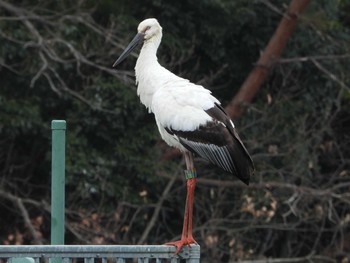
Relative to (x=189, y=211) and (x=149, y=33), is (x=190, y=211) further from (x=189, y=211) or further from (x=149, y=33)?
(x=149, y=33)

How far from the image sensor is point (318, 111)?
1634 cm

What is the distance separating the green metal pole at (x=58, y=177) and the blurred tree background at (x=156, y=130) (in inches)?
256

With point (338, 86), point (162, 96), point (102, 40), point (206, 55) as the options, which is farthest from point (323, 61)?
point (162, 96)

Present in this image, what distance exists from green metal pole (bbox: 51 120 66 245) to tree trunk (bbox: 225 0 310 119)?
28.1 feet

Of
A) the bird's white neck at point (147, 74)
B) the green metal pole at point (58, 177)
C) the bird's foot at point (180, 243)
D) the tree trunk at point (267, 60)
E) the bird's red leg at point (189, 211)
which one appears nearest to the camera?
the bird's foot at point (180, 243)

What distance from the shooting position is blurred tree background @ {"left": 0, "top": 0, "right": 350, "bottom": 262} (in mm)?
14094

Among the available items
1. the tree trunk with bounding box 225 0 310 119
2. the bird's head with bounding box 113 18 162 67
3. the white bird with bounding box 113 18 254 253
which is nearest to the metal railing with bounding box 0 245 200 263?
the white bird with bounding box 113 18 254 253

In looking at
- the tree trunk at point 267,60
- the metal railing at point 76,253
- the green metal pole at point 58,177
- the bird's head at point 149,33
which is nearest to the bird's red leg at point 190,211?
the green metal pole at point 58,177

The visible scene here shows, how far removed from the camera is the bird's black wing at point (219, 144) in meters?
7.77

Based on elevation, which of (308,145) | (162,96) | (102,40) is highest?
(102,40)

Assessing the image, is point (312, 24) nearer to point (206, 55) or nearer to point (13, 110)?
point (206, 55)

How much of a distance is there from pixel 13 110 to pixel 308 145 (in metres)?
3.84

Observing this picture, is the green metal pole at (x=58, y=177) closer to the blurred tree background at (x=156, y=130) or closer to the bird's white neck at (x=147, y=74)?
the bird's white neck at (x=147, y=74)

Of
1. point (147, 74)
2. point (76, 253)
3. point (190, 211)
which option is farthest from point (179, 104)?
point (76, 253)
